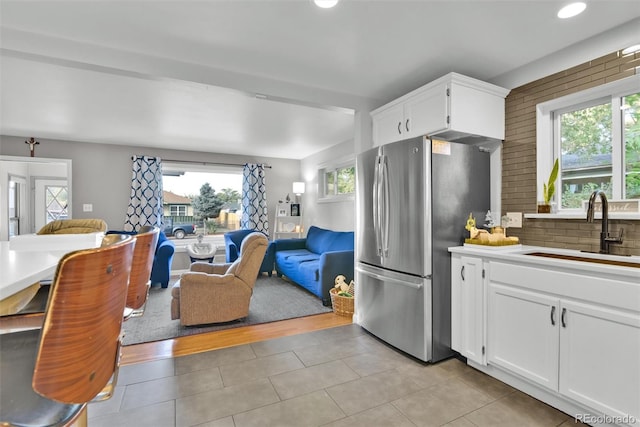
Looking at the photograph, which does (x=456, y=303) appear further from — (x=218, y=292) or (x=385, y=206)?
(x=218, y=292)

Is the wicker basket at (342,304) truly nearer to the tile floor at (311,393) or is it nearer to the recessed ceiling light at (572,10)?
the tile floor at (311,393)

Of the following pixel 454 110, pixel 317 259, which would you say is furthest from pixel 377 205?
pixel 317 259

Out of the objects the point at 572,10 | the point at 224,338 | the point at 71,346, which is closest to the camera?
the point at 71,346

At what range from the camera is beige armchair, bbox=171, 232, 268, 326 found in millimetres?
3029

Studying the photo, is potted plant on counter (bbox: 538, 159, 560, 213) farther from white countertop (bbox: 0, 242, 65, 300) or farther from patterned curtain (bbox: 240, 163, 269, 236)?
patterned curtain (bbox: 240, 163, 269, 236)

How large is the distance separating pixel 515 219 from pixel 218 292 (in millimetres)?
2754

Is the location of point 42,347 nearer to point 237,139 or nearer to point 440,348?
point 440,348

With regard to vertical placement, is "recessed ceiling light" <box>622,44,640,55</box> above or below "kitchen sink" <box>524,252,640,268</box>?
above

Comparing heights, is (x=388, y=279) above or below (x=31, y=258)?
below

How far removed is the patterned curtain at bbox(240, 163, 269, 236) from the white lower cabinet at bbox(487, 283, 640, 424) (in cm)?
479

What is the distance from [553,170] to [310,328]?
2435 mm

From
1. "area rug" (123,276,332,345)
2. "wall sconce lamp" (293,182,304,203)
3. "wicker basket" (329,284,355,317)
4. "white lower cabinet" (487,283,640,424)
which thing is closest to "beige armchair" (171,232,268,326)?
"area rug" (123,276,332,345)

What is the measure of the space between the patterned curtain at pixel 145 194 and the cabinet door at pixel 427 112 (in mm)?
4625

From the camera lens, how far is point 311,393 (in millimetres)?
1976
